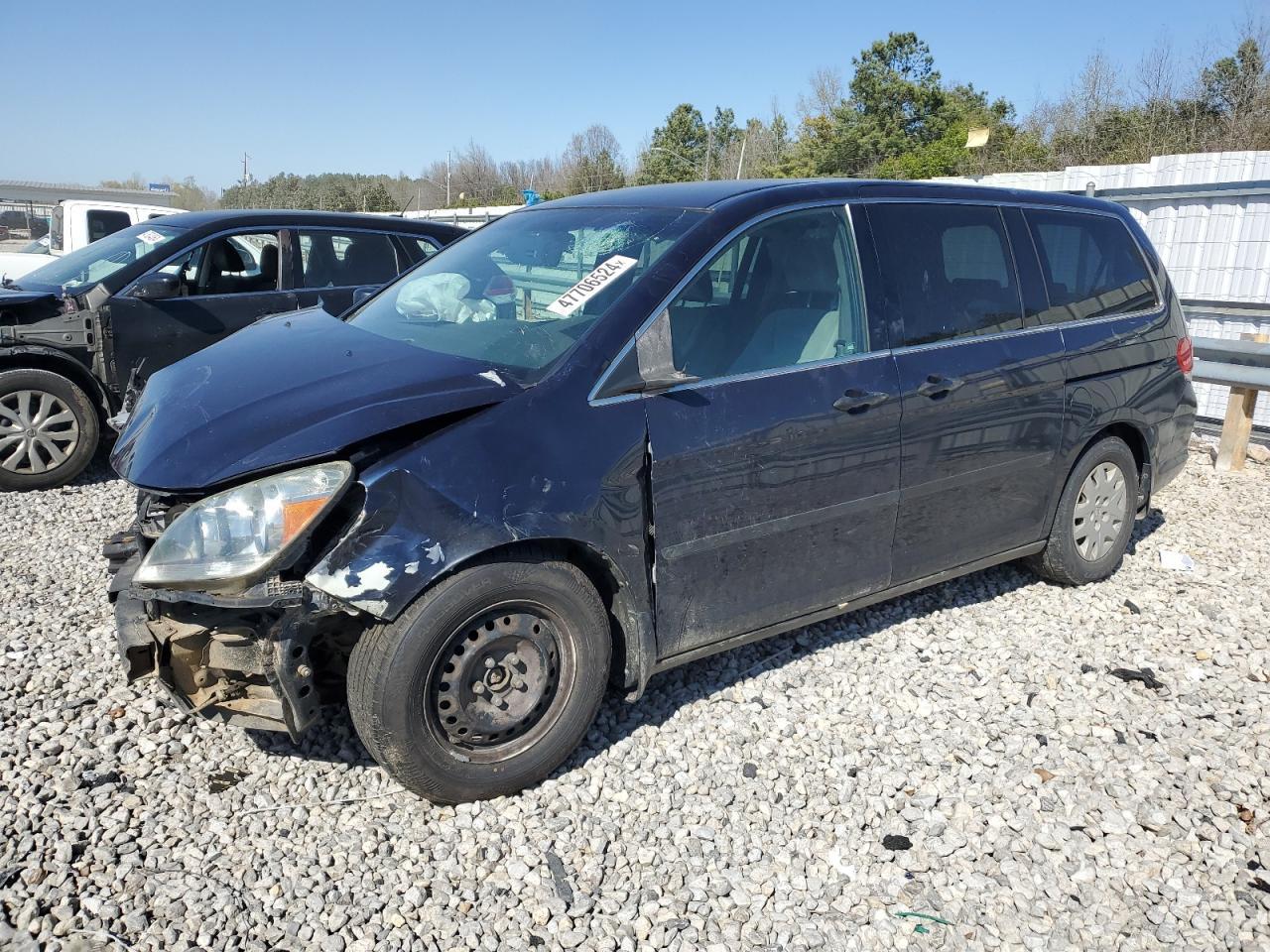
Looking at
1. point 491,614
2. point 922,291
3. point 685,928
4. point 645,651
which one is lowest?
point 685,928

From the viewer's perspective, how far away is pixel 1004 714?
3.83 m

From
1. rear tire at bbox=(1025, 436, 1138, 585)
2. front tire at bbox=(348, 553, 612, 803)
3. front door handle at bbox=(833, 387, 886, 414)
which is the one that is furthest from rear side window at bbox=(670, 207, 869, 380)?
rear tire at bbox=(1025, 436, 1138, 585)

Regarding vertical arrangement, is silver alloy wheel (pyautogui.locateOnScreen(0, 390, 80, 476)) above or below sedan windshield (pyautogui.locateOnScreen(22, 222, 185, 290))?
below

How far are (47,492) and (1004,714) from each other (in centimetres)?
614

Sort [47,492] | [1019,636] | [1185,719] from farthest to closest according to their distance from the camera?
1. [47,492]
2. [1019,636]
3. [1185,719]

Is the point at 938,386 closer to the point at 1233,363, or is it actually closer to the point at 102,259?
the point at 1233,363

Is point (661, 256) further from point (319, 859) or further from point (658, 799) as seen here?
point (319, 859)

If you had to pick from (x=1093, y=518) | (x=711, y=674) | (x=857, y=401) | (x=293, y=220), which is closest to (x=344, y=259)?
(x=293, y=220)

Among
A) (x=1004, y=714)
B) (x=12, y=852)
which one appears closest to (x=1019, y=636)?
(x=1004, y=714)

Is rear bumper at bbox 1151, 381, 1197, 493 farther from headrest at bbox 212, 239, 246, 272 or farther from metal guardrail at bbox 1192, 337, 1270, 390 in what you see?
headrest at bbox 212, 239, 246, 272

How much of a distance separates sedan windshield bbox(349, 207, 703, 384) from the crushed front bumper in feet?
3.44

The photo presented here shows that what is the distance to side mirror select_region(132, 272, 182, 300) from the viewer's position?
258 inches

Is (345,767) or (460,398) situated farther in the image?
(345,767)

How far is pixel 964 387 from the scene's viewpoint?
4.02m
